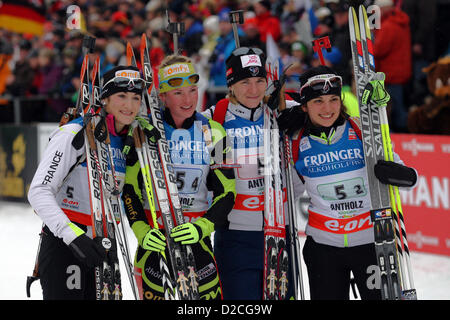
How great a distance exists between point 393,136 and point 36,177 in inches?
196

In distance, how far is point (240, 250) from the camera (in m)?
4.19

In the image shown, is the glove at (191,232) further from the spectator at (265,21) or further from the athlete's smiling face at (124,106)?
the spectator at (265,21)

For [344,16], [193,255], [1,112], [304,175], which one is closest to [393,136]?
[344,16]

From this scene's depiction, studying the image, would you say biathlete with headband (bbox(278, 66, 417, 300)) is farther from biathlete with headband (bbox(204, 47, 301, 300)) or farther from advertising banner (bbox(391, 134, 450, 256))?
→ advertising banner (bbox(391, 134, 450, 256))

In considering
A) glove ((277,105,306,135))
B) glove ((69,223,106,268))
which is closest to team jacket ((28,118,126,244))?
glove ((69,223,106,268))

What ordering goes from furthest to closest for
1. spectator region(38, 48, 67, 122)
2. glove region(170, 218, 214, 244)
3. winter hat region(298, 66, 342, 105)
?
spectator region(38, 48, 67, 122), winter hat region(298, 66, 342, 105), glove region(170, 218, 214, 244)

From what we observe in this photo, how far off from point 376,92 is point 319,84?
0.36 m

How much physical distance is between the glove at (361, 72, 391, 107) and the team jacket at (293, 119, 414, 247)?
0.22 meters

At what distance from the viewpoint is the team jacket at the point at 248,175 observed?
4.22 meters

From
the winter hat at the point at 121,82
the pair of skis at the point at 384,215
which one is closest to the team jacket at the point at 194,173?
the winter hat at the point at 121,82

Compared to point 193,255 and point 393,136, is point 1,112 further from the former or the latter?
point 193,255

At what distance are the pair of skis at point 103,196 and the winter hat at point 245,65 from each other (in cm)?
91

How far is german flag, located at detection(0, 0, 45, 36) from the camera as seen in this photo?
15.5 m

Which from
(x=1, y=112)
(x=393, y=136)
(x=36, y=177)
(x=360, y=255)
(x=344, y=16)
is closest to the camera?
(x=36, y=177)
